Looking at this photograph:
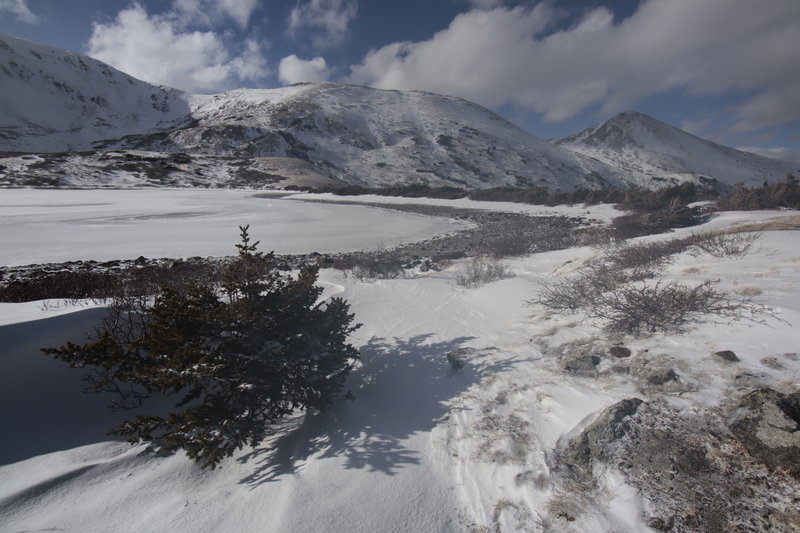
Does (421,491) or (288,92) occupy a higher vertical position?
(288,92)

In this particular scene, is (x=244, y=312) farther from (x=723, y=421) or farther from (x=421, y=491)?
(x=723, y=421)

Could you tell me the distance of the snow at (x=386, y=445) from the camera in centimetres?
265

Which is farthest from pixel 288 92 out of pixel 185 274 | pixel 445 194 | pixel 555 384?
pixel 555 384

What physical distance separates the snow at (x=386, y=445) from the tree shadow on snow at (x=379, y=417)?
20 millimetres

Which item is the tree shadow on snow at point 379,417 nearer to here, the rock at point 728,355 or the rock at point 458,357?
the rock at point 458,357

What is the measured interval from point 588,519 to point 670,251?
7214 mm

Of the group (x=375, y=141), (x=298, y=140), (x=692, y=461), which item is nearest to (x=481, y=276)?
(x=692, y=461)

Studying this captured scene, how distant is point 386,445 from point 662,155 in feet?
387

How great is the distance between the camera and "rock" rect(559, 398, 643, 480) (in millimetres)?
2766

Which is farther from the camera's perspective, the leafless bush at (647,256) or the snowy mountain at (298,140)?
the snowy mountain at (298,140)

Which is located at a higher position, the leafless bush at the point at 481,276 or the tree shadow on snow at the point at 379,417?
the leafless bush at the point at 481,276

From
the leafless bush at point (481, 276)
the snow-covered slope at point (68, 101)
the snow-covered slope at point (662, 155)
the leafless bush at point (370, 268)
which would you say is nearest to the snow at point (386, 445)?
the leafless bush at point (481, 276)

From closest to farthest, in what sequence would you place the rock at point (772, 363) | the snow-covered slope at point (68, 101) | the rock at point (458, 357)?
the rock at point (772, 363) < the rock at point (458, 357) < the snow-covered slope at point (68, 101)

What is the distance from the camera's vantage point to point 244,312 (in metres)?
3.58
